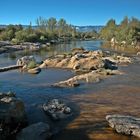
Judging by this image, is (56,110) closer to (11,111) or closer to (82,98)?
(11,111)

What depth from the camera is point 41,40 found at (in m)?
120

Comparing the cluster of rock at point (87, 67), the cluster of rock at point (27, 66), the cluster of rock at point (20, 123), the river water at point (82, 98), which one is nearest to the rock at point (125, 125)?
the river water at point (82, 98)

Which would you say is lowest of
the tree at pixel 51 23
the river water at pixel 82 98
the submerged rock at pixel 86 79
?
the river water at pixel 82 98

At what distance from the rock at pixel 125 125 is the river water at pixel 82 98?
412 millimetres

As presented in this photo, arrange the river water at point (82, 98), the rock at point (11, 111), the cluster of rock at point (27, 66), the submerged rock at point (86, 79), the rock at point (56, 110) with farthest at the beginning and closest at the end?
1. the cluster of rock at point (27, 66)
2. the submerged rock at point (86, 79)
3. the rock at point (56, 110)
4. the river water at point (82, 98)
5. the rock at point (11, 111)

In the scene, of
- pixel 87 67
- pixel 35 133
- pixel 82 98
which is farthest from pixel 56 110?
pixel 87 67

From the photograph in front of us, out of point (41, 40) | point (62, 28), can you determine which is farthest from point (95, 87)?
point (62, 28)

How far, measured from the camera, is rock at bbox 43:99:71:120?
21.2 m

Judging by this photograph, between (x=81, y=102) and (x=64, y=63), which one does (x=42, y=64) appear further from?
(x=81, y=102)

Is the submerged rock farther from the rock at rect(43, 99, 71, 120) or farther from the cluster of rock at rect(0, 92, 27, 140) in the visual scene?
the cluster of rock at rect(0, 92, 27, 140)

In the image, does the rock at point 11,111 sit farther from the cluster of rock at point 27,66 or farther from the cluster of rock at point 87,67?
the cluster of rock at point 27,66

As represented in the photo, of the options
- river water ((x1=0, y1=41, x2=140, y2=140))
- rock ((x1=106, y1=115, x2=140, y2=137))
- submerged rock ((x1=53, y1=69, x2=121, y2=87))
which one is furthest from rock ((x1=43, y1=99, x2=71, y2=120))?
submerged rock ((x1=53, y1=69, x2=121, y2=87))

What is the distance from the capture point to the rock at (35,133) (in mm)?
Result: 17000

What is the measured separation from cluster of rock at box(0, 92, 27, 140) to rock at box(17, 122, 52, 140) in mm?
921
